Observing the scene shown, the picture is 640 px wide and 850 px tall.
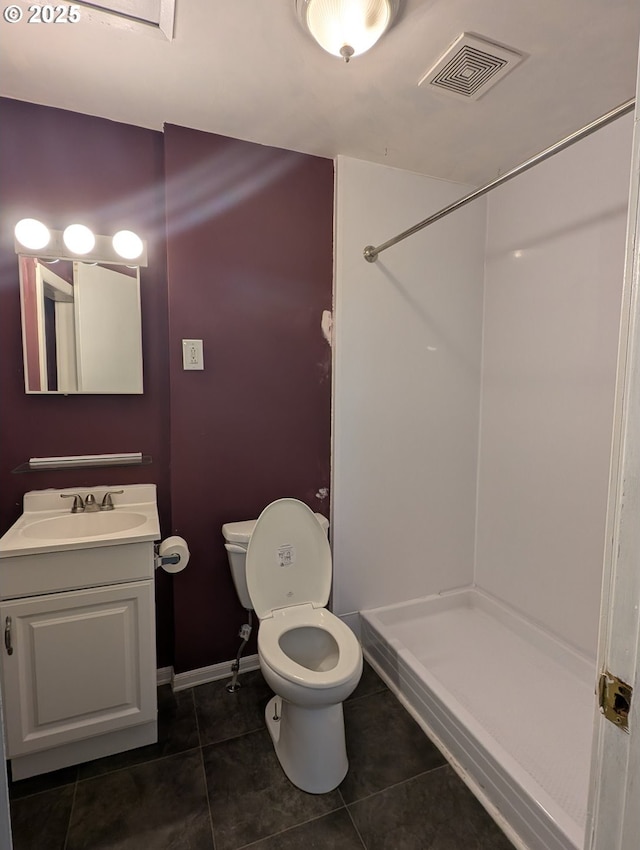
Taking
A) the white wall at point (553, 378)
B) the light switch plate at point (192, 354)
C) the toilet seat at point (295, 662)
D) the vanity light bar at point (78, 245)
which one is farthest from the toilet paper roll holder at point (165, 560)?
the white wall at point (553, 378)

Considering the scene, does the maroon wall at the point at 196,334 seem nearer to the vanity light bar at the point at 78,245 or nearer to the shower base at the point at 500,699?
the vanity light bar at the point at 78,245

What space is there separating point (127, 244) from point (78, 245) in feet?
0.58

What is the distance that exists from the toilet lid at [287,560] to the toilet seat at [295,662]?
6 cm

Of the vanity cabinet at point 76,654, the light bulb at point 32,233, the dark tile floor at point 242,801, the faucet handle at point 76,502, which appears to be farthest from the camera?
the faucet handle at point 76,502

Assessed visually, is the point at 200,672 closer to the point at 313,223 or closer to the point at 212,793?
the point at 212,793

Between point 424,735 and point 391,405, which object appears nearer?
point 424,735

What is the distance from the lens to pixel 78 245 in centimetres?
168

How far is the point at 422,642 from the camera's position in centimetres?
216

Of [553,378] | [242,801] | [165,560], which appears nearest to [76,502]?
[165,560]

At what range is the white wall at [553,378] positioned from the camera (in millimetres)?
1806

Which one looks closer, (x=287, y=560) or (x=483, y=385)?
(x=287, y=560)

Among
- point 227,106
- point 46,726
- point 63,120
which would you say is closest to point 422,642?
point 46,726

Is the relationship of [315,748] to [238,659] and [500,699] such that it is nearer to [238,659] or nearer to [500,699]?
[238,659]

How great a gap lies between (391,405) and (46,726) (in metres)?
1.87
